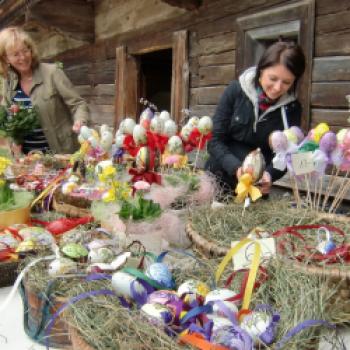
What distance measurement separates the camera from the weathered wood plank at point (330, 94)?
2.65 metres

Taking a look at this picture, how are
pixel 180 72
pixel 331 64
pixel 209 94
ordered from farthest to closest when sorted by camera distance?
pixel 180 72 → pixel 209 94 → pixel 331 64

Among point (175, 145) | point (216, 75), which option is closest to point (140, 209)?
point (175, 145)

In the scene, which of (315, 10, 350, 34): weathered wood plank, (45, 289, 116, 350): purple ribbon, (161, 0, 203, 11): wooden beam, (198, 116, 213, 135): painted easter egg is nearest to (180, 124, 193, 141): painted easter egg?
(198, 116, 213, 135): painted easter egg

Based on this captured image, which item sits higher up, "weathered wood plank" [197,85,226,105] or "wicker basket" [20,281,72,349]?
"weathered wood plank" [197,85,226,105]

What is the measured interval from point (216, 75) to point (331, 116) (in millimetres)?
1238

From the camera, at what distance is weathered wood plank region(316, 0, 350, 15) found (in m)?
2.59

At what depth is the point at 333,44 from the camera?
267 centimetres

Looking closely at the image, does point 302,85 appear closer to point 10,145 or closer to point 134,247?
point 10,145

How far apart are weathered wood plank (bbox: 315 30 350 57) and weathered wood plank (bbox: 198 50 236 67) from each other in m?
0.86

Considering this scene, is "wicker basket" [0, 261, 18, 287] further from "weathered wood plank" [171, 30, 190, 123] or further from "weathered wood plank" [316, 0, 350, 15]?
"weathered wood plank" [171, 30, 190, 123]

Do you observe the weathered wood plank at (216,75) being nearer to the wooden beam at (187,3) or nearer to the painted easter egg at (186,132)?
the wooden beam at (187,3)

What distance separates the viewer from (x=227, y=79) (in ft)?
11.8

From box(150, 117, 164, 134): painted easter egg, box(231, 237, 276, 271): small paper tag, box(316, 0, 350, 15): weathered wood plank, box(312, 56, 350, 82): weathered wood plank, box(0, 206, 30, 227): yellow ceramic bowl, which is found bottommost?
box(0, 206, 30, 227): yellow ceramic bowl

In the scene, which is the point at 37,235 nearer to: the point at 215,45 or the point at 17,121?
the point at 17,121
